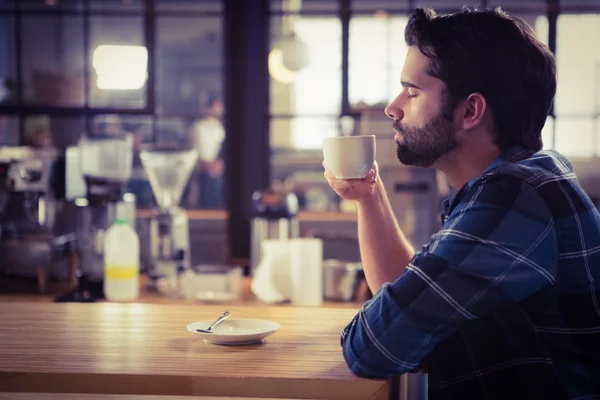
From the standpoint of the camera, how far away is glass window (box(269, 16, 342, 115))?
551 cm

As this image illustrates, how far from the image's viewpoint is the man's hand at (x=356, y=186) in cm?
164

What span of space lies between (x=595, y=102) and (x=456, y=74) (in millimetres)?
5916

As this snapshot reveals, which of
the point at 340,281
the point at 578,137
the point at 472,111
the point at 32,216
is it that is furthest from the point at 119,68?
the point at 578,137

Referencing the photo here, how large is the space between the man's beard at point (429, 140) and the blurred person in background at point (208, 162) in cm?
642

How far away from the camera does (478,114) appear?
1424 millimetres

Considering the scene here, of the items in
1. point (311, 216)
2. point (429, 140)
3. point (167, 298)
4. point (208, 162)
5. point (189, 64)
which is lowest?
point (311, 216)

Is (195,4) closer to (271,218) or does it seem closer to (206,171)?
(206,171)

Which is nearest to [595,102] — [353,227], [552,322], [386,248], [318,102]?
[353,227]

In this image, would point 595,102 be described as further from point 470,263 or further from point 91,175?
point 470,263

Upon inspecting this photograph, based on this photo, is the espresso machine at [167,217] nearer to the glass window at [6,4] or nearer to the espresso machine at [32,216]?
the espresso machine at [32,216]

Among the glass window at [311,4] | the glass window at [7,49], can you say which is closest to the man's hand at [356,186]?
the glass window at [7,49]

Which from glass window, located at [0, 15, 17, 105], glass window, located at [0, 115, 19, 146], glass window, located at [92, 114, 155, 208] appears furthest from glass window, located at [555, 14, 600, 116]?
glass window, located at [0, 15, 17, 105]

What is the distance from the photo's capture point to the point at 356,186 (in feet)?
5.58

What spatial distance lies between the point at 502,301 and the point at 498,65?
450mm
